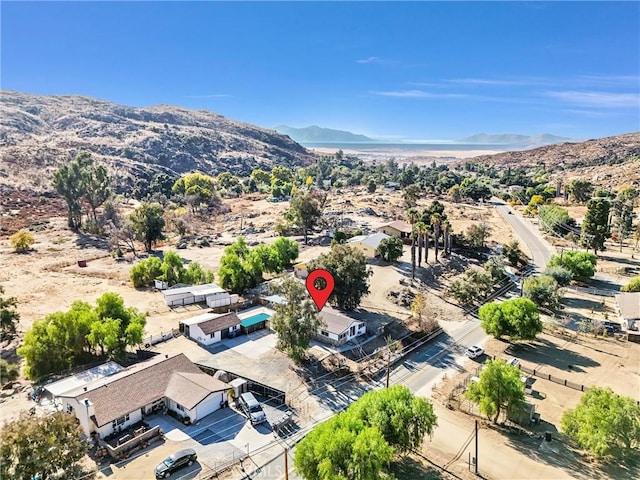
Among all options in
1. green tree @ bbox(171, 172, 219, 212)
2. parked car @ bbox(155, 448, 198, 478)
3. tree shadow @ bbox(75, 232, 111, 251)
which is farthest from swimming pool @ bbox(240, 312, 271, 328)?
green tree @ bbox(171, 172, 219, 212)

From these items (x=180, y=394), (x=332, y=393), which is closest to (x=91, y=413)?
(x=180, y=394)

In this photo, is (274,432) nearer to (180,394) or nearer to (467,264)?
(180,394)

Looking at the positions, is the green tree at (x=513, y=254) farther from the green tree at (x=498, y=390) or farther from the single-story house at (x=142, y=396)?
the single-story house at (x=142, y=396)

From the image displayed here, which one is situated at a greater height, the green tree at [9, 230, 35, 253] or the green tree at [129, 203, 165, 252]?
the green tree at [129, 203, 165, 252]

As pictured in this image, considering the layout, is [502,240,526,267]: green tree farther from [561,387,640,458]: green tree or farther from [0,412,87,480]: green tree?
[0,412,87,480]: green tree

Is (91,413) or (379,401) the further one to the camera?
(91,413)

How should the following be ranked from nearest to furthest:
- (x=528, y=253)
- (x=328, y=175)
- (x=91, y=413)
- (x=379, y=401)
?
(x=379, y=401) → (x=91, y=413) → (x=528, y=253) → (x=328, y=175)
